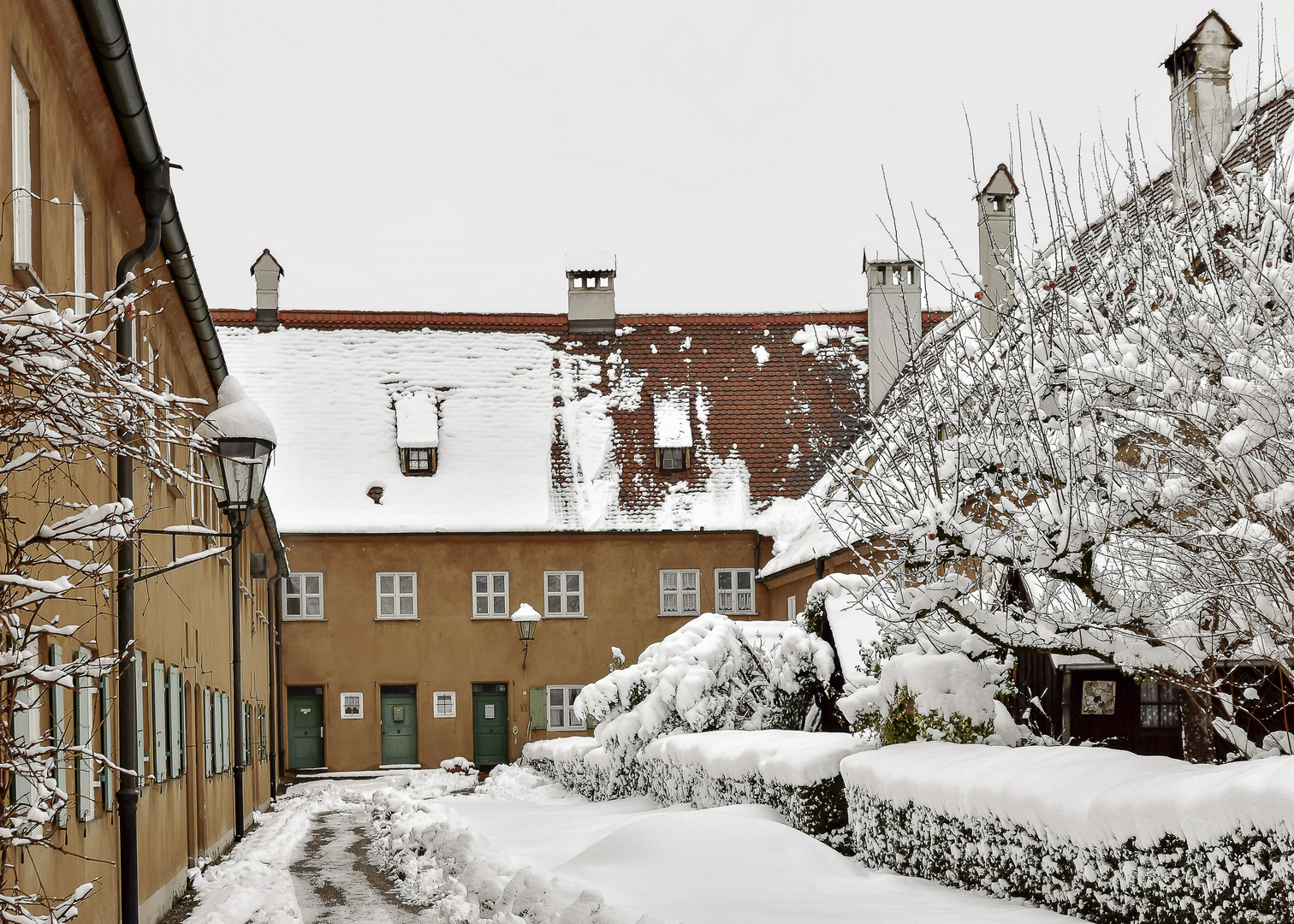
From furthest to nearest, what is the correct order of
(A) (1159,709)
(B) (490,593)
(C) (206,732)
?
1. (B) (490,593)
2. (A) (1159,709)
3. (C) (206,732)

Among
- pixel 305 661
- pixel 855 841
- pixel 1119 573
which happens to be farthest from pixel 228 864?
pixel 305 661

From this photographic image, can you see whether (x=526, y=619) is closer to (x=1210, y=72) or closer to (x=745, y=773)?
(x=1210, y=72)

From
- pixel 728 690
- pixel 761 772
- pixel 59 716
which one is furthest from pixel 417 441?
pixel 59 716

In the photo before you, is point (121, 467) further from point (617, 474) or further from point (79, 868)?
point (617, 474)

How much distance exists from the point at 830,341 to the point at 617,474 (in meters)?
7.81

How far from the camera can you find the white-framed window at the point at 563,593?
126 feet

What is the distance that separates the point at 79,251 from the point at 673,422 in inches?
1195

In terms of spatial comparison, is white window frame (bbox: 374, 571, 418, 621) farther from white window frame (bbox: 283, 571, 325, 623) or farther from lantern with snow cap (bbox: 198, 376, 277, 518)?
lantern with snow cap (bbox: 198, 376, 277, 518)

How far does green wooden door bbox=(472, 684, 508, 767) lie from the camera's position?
37.6 metres

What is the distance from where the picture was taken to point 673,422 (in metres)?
39.9

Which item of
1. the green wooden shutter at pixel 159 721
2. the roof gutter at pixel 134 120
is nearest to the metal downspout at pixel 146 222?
the roof gutter at pixel 134 120

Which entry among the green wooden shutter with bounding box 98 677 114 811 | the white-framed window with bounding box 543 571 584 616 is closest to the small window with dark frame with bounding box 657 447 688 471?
the white-framed window with bounding box 543 571 584 616

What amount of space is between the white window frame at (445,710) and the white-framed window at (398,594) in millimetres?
2030

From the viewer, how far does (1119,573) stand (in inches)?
407
